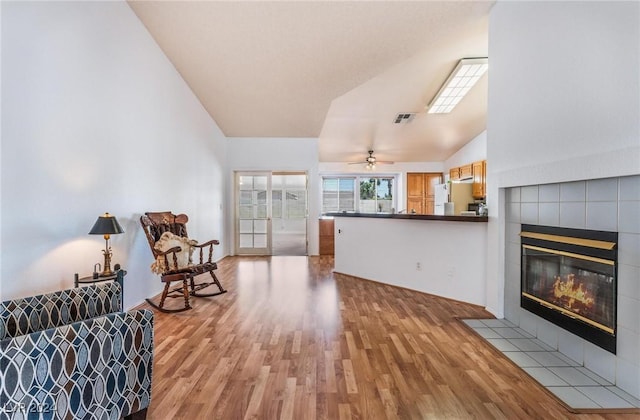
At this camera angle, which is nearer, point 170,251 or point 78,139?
point 78,139

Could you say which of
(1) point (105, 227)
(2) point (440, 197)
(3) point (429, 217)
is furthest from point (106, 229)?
(2) point (440, 197)

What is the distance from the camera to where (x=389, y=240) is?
4238 mm

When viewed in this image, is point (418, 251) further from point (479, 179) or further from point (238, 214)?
point (238, 214)

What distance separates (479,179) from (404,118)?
6.53 feet

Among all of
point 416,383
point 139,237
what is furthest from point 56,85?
point 416,383

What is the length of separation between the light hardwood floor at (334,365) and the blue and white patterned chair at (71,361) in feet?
1.19

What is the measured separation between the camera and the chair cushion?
3266 mm

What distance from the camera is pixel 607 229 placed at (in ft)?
6.34

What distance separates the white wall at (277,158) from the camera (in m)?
6.68

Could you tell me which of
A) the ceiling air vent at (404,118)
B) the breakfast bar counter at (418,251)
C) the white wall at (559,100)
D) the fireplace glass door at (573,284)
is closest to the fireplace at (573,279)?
the fireplace glass door at (573,284)

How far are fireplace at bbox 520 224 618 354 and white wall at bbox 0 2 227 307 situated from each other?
3.77 meters

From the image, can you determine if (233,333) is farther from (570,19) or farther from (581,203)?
(570,19)

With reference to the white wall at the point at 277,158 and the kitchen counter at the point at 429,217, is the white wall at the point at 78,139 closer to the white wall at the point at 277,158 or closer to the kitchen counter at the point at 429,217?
the white wall at the point at 277,158

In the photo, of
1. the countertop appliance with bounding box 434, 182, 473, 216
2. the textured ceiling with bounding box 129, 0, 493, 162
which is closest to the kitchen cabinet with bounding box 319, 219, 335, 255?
the textured ceiling with bounding box 129, 0, 493, 162
